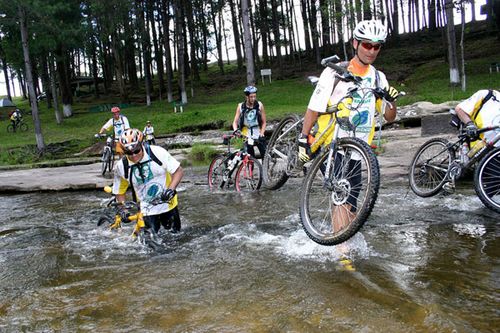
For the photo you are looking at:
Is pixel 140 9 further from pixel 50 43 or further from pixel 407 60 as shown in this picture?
pixel 407 60

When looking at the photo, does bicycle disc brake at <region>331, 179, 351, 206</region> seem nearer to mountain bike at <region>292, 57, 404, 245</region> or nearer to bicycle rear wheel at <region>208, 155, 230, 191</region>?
mountain bike at <region>292, 57, 404, 245</region>

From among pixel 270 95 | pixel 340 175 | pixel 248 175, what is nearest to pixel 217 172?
pixel 248 175

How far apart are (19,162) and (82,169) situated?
29.5ft

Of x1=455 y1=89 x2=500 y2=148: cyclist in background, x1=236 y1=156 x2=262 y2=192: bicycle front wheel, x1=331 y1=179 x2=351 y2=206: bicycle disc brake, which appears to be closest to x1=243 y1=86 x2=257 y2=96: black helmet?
x1=236 y1=156 x2=262 y2=192: bicycle front wheel

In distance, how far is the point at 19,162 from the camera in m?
22.5

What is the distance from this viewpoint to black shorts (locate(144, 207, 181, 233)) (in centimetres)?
576

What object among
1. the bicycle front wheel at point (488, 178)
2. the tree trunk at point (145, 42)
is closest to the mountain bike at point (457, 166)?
the bicycle front wheel at point (488, 178)

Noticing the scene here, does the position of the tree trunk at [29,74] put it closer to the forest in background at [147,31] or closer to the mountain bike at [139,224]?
the forest in background at [147,31]

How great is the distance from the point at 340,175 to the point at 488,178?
8.01ft

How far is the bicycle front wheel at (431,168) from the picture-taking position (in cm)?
687

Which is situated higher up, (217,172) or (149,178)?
(149,178)

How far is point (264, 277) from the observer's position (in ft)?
13.9

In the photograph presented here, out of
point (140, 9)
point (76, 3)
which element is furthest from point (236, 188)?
point (140, 9)

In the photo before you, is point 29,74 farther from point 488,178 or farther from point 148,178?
point 488,178
